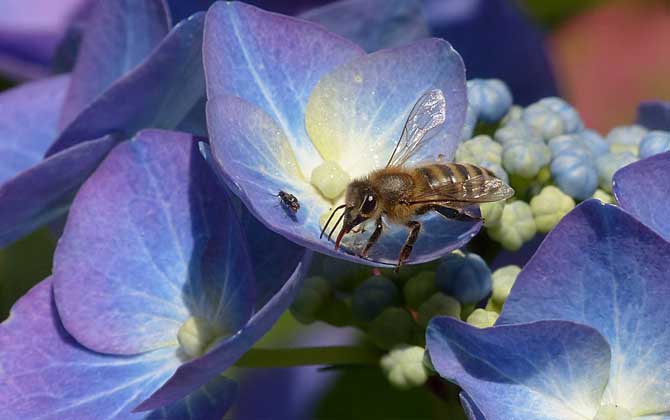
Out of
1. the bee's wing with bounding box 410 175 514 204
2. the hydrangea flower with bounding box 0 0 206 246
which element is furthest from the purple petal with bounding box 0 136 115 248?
the bee's wing with bounding box 410 175 514 204

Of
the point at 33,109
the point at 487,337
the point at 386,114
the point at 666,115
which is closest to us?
the point at 487,337

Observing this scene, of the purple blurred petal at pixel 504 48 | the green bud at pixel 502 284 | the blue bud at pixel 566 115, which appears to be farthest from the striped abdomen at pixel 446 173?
the purple blurred petal at pixel 504 48

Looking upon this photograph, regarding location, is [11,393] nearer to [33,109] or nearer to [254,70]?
[254,70]

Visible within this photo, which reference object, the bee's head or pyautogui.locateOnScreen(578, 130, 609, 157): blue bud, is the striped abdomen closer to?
the bee's head

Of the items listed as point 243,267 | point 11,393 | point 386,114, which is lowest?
point 11,393

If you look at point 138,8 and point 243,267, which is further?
point 138,8

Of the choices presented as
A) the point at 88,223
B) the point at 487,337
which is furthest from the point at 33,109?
the point at 487,337

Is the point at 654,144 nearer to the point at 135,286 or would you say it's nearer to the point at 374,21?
the point at 374,21
